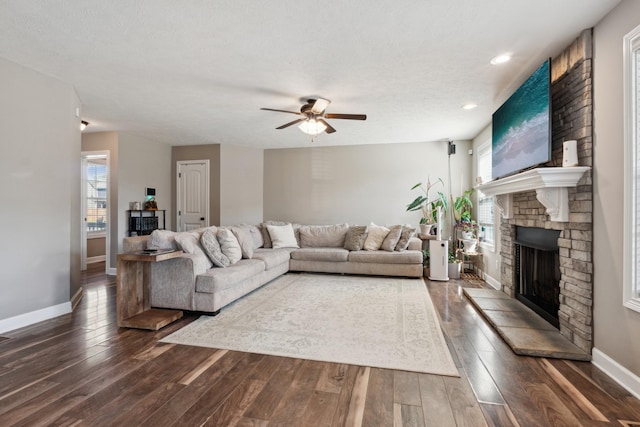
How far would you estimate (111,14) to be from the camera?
2213 mm

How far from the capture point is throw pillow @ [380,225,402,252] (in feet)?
17.3

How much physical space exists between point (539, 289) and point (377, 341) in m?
1.96

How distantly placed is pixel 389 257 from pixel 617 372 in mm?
3180

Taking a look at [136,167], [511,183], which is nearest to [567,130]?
[511,183]

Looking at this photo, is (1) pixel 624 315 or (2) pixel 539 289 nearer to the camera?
(1) pixel 624 315

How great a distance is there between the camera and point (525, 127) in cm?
296

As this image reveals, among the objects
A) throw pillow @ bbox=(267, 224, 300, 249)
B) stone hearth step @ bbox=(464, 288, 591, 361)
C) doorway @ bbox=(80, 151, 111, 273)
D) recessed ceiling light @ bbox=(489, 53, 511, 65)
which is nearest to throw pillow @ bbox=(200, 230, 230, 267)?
throw pillow @ bbox=(267, 224, 300, 249)

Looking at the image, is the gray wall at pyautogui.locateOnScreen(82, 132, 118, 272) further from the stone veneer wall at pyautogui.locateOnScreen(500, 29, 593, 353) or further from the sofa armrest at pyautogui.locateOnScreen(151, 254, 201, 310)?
the stone veneer wall at pyautogui.locateOnScreen(500, 29, 593, 353)

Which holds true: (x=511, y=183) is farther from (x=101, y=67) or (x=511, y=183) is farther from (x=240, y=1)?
(x=101, y=67)

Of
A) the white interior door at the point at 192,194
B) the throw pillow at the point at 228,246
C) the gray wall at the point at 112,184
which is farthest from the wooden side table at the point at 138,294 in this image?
the white interior door at the point at 192,194

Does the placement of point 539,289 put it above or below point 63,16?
below

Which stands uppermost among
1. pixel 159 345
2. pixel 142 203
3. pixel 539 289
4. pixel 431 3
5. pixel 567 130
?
pixel 431 3

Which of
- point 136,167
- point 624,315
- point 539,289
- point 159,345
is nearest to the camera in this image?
point 624,315

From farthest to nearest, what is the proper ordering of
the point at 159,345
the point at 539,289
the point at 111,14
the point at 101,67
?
the point at 539,289, the point at 101,67, the point at 159,345, the point at 111,14
